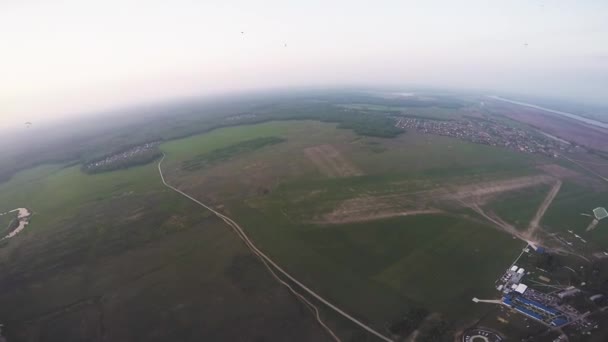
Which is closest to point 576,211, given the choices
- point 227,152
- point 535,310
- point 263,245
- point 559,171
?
point 559,171

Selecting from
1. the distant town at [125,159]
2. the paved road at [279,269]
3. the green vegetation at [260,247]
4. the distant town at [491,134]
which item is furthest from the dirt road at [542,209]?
the distant town at [125,159]

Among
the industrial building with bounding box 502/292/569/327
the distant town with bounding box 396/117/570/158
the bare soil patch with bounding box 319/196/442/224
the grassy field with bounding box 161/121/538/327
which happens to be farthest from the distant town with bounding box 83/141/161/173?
the distant town with bounding box 396/117/570/158

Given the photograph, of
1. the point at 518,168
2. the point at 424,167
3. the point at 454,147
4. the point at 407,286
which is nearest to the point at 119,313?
the point at 407,286

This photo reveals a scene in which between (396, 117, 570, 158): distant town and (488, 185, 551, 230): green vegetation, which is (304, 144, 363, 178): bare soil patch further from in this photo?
(396, 117, 570, 158): distant town

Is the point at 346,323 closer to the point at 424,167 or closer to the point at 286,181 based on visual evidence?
the point at 286,181

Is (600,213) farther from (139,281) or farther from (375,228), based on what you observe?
(139,281)

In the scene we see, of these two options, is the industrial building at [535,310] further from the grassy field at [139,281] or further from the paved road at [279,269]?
the grassy field at [139,281]
